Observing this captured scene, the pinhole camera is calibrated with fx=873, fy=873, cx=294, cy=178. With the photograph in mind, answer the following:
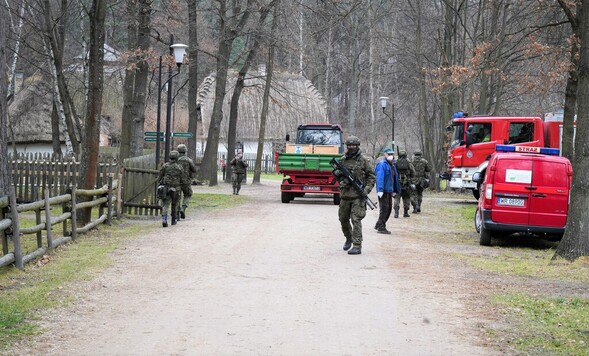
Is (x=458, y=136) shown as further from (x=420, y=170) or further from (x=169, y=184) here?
(x=169, y=184)

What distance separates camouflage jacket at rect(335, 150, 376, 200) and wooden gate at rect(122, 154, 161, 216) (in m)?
8.10

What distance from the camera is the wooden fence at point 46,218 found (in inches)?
472

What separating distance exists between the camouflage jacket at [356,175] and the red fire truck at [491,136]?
1676cm

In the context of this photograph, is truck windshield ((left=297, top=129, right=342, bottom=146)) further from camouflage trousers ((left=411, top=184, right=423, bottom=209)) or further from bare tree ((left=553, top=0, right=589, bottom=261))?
bare tree ((left=553, top=0, right=589, bottom=261))

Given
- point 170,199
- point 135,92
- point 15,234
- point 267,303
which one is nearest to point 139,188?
point 170,199

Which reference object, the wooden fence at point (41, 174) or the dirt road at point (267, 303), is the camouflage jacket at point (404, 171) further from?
the wooden fence at point (41, 174)

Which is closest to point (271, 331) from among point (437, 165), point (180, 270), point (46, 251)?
point (180, 270)

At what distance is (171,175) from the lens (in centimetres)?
1919

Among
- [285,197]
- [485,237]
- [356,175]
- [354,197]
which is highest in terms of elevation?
[356,175]

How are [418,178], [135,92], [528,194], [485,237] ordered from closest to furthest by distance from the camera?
1. [528,194]
2. [485,237]
3. [418,178]
4. [135,92]

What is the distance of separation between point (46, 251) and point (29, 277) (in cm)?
233

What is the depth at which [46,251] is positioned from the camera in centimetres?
1386

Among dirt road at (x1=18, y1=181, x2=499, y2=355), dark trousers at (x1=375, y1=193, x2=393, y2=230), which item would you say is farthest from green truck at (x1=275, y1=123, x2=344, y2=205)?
dirt road at (x1=18, y1=181, x2=499, y2=355)

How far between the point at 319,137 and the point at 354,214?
1733 cm
